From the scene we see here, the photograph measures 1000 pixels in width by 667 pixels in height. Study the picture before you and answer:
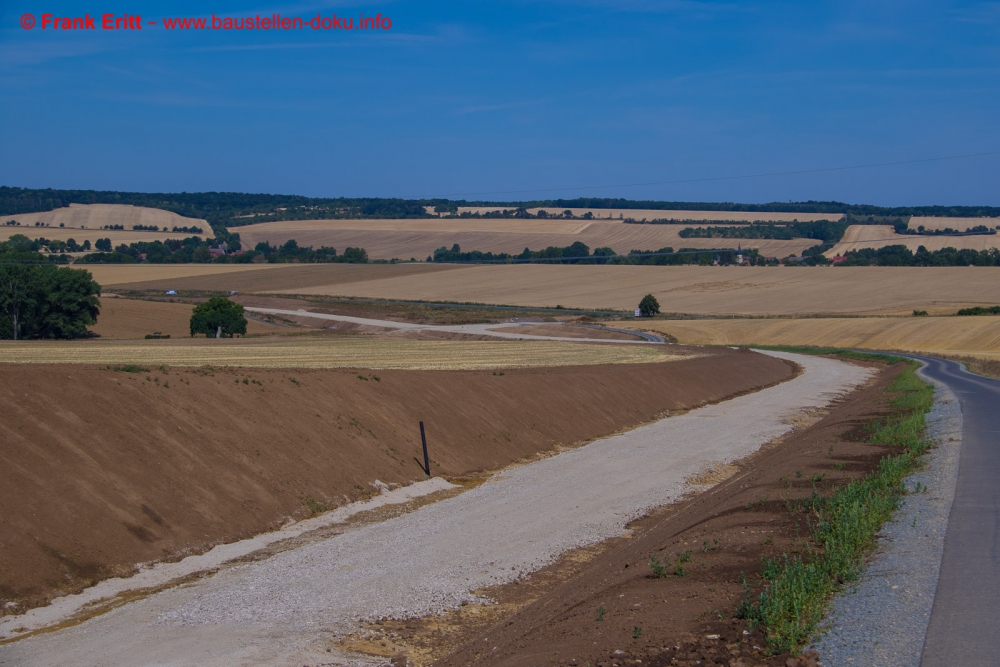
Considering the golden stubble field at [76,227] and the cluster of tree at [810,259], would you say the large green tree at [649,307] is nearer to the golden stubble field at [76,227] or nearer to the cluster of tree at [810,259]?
the cluster of tree at [810,259]

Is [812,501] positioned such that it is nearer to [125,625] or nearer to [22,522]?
[125,625]

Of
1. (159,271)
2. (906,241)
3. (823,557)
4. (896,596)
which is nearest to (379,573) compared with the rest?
(823,557)

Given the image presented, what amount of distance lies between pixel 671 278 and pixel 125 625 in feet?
427

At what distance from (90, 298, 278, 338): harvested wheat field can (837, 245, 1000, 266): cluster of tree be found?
11005cm

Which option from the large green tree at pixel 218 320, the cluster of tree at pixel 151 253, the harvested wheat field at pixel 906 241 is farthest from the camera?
the harvested wheat field at pixel 906 241

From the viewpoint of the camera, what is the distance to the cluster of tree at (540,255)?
168 meters

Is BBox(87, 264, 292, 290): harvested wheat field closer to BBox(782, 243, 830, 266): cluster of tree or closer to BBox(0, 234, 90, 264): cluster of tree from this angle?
BBox(0, 234, 90, 264): cluster of tree

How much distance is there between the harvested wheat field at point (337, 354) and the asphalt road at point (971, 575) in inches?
942

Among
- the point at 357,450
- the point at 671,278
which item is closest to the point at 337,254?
the point at 671,278

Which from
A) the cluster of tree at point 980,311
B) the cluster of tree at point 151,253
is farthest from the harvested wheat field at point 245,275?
the cluster of tree at point 980,311

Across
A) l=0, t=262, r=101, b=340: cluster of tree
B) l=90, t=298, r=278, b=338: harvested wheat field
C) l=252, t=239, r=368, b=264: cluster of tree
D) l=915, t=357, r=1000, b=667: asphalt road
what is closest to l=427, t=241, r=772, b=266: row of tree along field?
l=252, t=239, r=368, b=264: cluster of tree

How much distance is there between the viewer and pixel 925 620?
8430 millimetres

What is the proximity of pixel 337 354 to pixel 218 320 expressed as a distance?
2762 cm

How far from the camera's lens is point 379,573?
43.3ft
